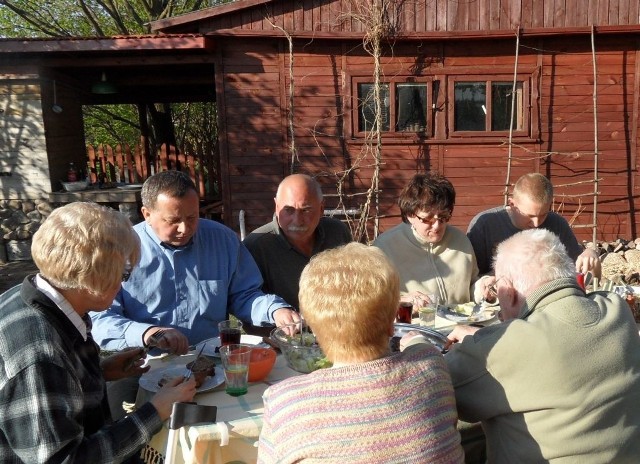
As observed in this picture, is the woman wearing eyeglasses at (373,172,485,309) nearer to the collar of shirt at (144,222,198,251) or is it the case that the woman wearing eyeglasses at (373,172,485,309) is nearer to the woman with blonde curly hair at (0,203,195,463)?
the collar of shirt at (144,222,198,251)

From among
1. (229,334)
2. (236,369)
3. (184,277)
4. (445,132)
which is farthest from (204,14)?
(236,369)

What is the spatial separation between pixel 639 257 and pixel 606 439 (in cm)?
667

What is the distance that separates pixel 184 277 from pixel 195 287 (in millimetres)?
75

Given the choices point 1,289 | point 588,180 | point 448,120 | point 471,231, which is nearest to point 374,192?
point 448,120

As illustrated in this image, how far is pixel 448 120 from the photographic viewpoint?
8.16 metres

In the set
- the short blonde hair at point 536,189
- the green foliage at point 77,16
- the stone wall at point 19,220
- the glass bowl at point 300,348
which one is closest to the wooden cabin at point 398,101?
the stone wall at point 19,220

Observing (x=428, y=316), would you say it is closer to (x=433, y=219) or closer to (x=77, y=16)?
(x=433, y=219)

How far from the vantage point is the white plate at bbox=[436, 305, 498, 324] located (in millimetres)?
2809

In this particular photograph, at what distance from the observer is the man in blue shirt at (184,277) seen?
9.13 feet

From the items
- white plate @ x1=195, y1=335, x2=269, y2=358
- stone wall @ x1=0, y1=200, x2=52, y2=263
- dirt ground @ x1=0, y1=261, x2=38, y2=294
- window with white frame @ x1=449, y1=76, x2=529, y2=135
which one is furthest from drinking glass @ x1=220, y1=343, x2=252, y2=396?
stone wall @ x1=0, y1=200, x2=52, y2=263

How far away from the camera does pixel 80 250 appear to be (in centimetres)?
169

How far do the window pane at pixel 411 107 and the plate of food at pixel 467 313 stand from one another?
5453 millimetres

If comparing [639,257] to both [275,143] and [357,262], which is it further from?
[357,262]

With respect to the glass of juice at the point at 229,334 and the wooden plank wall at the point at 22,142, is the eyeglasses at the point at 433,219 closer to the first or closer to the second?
the glass of juice at the point at 229,334
